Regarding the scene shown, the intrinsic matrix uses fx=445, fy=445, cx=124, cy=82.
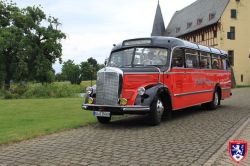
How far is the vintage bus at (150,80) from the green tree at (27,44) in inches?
1807

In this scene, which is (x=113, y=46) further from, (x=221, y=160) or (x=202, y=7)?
(x=202, y=7)

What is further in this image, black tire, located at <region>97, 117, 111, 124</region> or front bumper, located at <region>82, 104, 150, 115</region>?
black tire, located at <region>97, 117, 111, 124</region>

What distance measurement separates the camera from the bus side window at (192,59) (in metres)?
16.2

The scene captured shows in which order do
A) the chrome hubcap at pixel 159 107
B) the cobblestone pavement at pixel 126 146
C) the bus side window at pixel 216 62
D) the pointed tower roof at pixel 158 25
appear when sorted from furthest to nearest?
the pointed tower roof at pixel 158 25 < the bus side window at pixel 216 62 < the chrome hubcap at pixel 159 107 < the cobblestone pavement at pixel 126 146

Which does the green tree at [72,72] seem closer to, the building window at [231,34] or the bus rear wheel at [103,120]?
the building window at [231,34]

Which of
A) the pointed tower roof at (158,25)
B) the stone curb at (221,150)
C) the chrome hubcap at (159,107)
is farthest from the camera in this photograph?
the pointed tower roof at (158,25)

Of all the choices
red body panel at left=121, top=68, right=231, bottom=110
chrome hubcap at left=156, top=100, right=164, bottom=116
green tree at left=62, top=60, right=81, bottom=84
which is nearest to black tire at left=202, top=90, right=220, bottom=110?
red body panel at left=121, top=68, right=231, bottom=110

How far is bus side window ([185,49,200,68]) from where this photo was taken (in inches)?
637

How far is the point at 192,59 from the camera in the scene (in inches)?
660

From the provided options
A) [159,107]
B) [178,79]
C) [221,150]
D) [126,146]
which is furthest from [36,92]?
[221,150]

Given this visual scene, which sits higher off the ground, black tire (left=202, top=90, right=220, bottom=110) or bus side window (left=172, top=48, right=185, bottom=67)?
bus side window (left=172, top=48, right=185, bottom=67)

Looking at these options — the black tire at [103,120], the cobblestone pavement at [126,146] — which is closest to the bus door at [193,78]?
the cobblestone pavement at [126,146]

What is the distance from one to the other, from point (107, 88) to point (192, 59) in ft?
16.4

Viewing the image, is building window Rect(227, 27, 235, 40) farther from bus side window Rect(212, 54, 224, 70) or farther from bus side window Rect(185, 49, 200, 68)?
bus side window Rect(185, 49, 200, 68)
